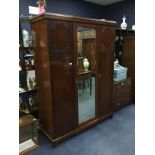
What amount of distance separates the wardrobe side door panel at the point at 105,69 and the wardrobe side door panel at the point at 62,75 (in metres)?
0.62

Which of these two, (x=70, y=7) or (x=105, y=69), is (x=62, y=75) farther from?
(x=70, y=7)

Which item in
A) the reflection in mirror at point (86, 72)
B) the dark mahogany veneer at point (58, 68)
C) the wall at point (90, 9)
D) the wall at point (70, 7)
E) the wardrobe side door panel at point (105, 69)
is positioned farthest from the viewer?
the wall at point (90, 9)

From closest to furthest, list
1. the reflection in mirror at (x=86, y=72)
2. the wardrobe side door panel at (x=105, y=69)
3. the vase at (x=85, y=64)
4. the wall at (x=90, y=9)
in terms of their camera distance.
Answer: the reflection in mirror at (x=86, y=72), the vase at (x=85, y=64), the wardrobe side door panel at (x=105, y=69), the wall at (x=90, y=9)

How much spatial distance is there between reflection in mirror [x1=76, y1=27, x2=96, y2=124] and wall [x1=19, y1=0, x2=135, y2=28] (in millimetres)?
1483

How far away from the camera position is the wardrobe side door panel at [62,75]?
214 cm

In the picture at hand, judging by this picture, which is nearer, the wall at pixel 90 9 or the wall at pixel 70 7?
the wall at pixel 70 7

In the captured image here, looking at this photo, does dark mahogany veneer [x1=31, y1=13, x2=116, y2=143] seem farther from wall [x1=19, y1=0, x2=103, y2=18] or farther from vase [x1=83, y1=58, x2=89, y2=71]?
wall [x1=19, y1=0, x2=103, y2=18]

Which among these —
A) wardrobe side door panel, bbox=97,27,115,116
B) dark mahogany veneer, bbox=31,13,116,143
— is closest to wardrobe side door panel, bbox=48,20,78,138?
dark mahogany veneer, bbox=31,13,116,143

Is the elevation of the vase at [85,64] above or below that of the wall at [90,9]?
below

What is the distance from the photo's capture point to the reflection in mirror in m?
2.49

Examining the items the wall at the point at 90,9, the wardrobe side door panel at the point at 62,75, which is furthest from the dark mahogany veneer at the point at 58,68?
the wall at the point at 90,9

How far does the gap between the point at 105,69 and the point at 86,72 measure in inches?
16.2

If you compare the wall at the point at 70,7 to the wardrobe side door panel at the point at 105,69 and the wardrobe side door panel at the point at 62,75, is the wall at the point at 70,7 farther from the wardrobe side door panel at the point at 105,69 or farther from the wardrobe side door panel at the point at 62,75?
the wardrobe side door panel at the point at 105,69
